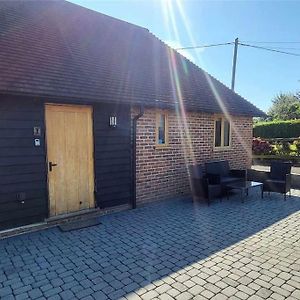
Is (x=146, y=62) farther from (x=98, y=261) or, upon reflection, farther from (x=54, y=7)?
(x=98, y=261)

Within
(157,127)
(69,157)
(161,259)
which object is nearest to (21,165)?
(69,157)

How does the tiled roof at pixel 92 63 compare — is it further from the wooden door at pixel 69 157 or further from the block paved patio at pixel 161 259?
the block paved patio at pixel 161 259

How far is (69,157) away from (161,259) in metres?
3.21

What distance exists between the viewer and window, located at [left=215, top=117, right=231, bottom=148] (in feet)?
32.6

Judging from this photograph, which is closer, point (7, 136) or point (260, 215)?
point (7, 136)

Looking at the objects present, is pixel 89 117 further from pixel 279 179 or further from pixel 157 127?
pixel 279 179

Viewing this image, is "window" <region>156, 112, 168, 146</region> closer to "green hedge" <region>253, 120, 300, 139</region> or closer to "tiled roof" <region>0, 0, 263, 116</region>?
"tiled roof" <region>0, 0, 263, 116</region>

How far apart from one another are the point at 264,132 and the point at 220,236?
868 inches

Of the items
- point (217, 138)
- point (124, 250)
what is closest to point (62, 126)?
point (124, 250)

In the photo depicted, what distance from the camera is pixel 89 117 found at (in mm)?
6523

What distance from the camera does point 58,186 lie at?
618cm

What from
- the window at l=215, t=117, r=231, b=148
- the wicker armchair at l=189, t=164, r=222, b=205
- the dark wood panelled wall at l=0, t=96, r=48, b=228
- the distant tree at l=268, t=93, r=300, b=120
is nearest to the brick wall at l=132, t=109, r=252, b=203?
the window at l=215, t=117, r=231, b=148

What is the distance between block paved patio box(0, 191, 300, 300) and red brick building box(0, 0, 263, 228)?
908 mm

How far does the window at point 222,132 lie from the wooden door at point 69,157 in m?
5.12
